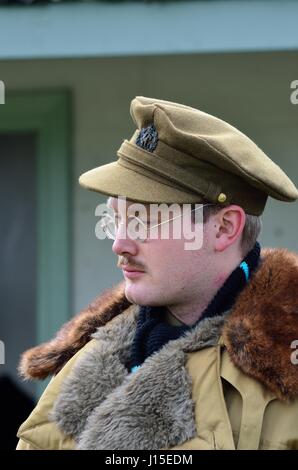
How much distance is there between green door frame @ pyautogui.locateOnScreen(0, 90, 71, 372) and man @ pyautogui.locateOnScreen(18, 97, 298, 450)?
2774 mm

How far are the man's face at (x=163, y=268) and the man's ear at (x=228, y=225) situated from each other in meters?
0.03

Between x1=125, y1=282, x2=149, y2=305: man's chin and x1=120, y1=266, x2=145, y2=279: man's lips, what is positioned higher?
x1=120, y1=266, x2=145, y2=279: man's lips

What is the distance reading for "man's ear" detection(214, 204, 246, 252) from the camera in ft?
7.04

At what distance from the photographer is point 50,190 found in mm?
5070

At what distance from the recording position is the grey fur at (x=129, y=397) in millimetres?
2033

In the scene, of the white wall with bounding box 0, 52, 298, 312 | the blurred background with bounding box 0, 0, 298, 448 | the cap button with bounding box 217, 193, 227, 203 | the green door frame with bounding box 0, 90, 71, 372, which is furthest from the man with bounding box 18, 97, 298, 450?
the green door frame with bounding box 0, 90, 71, 372

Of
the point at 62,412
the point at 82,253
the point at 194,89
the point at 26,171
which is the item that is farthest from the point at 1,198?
the point at 62,412

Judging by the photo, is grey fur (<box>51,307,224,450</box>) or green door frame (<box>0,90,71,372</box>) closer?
grey fur (<box>51,307,224,450</box>)

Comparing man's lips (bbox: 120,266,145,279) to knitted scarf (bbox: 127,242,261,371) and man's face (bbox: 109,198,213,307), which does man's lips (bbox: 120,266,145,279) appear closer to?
man's face (bbox: 109,198,213,307)

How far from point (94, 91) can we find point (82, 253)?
802 mm

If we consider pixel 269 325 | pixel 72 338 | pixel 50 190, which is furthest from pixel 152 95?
pixel 269 325

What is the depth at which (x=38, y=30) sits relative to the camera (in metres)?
4.32

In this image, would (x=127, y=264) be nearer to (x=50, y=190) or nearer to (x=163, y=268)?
(x=163, y=268)

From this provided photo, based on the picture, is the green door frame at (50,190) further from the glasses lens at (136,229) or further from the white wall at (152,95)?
the glasses lens at (136,229)
